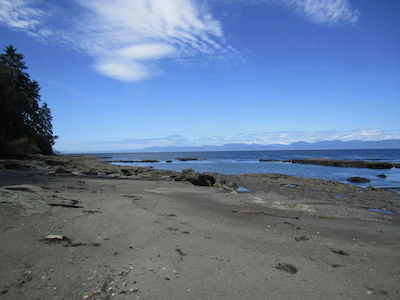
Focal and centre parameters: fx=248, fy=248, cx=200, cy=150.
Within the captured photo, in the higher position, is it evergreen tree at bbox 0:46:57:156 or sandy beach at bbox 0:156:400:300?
evergreen tree at bbox 0:46:57:156

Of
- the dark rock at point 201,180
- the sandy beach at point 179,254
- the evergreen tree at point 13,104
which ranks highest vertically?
the evergreen tree at point 13,104

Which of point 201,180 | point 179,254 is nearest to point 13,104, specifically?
point 201,180

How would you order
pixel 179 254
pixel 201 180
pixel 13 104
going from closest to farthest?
pixel 179 254
pixel 201 180
pixel 13 104

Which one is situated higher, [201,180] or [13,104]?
[13,104]

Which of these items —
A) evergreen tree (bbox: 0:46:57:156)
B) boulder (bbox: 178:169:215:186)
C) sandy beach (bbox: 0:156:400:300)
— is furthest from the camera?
evergreen tree (bbox: 0:46:57:156)

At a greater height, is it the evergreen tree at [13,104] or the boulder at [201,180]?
the evergreen tree at [13,104]

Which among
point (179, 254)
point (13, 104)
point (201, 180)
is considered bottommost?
point (201, 180)

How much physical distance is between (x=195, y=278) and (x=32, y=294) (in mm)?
2648

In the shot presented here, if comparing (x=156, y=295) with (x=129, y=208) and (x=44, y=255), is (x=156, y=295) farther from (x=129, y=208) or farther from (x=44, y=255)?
(x=129, y=208)

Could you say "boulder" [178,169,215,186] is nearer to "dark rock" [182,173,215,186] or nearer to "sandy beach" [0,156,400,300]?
"dark rock" [182,173,215,186]

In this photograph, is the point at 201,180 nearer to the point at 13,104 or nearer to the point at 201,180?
the point at 201,180

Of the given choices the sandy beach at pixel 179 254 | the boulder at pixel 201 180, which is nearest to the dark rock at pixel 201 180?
the boulder at pixel 201 180

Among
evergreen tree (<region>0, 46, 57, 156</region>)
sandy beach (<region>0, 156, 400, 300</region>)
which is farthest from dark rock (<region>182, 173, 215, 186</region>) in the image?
evergreen tree (<region>0, 46, 57, 156</region>)

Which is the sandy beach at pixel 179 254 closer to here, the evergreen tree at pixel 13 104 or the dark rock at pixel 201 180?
the dark rock at pixel 201 180
